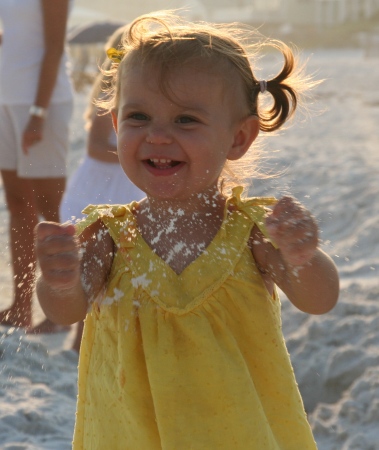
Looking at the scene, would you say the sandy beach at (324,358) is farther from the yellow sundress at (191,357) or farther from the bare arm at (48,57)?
the bare arm at (48,57)

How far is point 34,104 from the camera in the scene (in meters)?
3.59

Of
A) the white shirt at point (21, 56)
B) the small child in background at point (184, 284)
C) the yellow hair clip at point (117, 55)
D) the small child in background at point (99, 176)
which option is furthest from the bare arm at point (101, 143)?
the small child in background at point (184, 284)

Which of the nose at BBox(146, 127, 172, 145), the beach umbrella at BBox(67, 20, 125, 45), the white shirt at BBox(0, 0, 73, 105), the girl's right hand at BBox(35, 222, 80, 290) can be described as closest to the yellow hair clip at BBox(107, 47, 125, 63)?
the nose at BBox(146, 127, 172, 145)

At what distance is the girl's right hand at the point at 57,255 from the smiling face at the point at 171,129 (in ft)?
0.79

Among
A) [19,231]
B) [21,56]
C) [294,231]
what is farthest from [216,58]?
[19,231]

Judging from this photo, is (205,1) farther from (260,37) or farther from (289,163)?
(260,37)

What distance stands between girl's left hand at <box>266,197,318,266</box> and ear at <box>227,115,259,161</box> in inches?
12.4

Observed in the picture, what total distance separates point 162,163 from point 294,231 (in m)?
0.34

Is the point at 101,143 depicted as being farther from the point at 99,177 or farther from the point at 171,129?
the point at 171,129

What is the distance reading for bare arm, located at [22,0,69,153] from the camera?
11.7 ft

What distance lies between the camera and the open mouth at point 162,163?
1.73 metres

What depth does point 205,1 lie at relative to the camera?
60219 millimetres

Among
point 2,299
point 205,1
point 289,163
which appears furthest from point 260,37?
point 205,1

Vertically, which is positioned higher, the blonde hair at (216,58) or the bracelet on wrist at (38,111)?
the blonde hair at (216,58)
